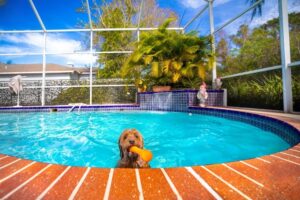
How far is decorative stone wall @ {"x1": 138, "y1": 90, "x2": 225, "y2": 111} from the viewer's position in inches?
329

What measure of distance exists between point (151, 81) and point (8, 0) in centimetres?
931

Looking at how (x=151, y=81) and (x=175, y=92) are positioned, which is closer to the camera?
(x=175, y=92)

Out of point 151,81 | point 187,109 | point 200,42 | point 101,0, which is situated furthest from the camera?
point 101,0

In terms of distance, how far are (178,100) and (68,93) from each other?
23.6ft

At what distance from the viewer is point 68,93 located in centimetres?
1220

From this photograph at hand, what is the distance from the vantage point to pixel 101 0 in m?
17.0

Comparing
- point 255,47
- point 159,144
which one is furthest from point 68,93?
point 255,47

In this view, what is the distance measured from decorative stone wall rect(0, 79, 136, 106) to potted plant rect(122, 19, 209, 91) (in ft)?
8.40

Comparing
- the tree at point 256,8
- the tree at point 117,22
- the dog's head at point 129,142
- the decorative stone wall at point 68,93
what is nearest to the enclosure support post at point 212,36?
the tree at point 256,8

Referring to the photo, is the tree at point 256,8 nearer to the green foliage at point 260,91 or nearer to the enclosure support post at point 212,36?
the green foliage at point 260,91

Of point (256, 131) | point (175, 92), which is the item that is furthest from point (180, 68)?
point (256, 131)

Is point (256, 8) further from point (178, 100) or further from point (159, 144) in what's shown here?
point (159, 144)

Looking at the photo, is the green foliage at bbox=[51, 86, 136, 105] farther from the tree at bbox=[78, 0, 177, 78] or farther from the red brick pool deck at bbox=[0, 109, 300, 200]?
the red brick pool deck at bbox=[0, 109, 300, 200]

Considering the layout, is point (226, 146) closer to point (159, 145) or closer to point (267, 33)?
point (159, 145)
